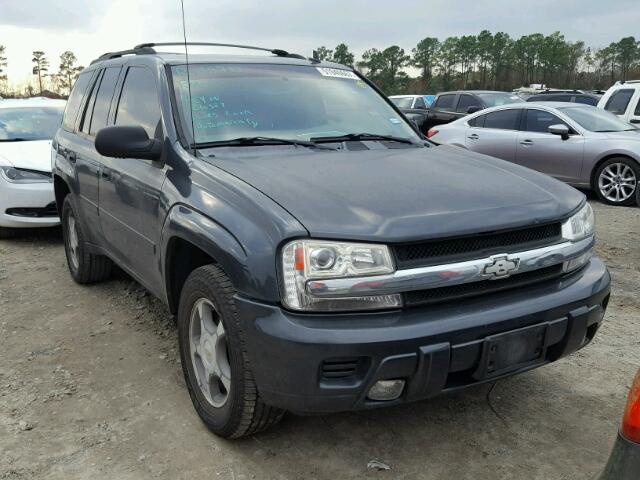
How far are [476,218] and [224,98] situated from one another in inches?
65.0

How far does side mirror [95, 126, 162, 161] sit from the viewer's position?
3131 millimetres

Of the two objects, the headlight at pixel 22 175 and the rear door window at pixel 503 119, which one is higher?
the rear door window at pixel 503 119

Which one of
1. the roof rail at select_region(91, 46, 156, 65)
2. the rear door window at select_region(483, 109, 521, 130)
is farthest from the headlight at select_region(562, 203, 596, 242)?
the rear door window at select_region(483, 109, 521, 130)

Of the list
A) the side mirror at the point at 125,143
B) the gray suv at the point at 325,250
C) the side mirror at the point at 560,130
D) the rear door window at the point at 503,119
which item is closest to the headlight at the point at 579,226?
the gray suv at the point at 325,250

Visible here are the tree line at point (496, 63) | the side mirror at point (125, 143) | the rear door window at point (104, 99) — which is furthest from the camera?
the tree line at point (496, 63)

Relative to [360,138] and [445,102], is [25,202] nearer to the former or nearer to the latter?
[360,138]

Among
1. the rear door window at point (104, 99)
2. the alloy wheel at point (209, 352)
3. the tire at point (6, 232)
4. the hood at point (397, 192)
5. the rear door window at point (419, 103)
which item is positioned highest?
the rear door window at point (104, 99)

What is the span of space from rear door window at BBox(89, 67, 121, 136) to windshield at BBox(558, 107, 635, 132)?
23.7 ft

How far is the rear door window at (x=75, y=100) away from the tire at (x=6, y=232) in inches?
90.4

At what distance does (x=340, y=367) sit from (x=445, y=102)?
14.4 metres

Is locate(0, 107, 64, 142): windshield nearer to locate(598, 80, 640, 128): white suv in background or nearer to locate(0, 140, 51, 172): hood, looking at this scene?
locate(0, 140, 51, 172): hood

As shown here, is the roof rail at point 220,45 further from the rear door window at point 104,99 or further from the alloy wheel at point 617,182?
the alloy wheel at point 617,182

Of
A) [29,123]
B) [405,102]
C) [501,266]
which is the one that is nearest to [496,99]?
[405,102]

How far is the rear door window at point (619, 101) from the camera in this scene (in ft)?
35.4
